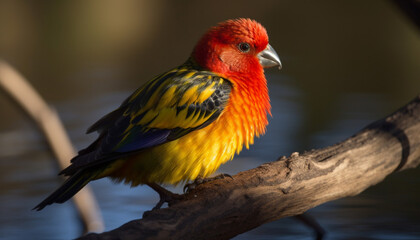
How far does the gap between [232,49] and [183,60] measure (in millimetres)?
4924

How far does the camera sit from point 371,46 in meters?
9.66

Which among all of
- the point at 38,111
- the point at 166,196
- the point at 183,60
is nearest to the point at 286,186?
the point at 166,196

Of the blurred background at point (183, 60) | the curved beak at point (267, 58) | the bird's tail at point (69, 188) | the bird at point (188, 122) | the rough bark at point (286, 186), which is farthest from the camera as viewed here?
the blurred background at point (183, 60)

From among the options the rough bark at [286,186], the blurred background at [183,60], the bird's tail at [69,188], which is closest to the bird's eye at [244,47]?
the rough bark at [286,186]

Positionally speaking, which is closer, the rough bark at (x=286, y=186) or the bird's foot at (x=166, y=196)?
the rough bark at (x=286, y=186)

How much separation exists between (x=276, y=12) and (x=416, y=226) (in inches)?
297

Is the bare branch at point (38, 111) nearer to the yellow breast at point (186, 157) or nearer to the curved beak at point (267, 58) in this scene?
the yellow breast at point (186, 157)

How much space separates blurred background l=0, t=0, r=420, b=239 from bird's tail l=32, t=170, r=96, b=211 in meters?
1.15

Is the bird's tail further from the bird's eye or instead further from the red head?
the bird's eye

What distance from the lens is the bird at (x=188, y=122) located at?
334 cm

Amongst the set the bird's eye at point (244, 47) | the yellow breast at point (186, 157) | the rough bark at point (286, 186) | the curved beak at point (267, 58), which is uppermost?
the bird's eye at point (244, 47)

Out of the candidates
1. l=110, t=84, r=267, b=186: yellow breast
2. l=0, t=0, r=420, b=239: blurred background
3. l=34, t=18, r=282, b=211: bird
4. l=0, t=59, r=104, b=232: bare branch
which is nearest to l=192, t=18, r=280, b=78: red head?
l=34, t=18, r=282, b=211: bird

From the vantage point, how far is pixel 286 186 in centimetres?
329

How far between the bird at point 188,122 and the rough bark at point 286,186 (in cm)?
20
